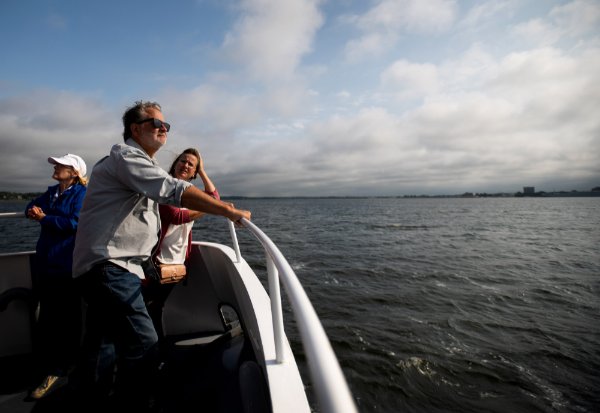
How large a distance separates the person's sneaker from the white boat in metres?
0.07

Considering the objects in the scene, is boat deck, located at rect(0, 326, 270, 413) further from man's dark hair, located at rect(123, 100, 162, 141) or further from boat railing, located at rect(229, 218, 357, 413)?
man's dark hair, located at rect(123, 100, 162, 141)

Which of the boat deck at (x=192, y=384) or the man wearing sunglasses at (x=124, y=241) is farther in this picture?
the boat deck at (x=192, y=384)

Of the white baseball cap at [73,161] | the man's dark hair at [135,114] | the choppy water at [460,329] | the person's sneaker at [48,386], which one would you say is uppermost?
the man's dark hair at [135,114]

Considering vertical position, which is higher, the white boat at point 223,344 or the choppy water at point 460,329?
the white boat at point 223,344

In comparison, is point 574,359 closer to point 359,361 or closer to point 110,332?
point 359,361

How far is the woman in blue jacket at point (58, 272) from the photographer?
2.77 metres

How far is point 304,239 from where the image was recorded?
18844 mm

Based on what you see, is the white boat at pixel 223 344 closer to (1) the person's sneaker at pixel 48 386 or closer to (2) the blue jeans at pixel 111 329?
(1) the person's sneaker at pixel 48 386

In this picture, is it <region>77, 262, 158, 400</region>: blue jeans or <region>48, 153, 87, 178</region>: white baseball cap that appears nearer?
<region>77, 262, 158, 400</region>: blue jeans

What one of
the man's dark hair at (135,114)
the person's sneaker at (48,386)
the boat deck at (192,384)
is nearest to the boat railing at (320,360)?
the boat deck at (192,384)

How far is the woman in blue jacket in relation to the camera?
2768 mm

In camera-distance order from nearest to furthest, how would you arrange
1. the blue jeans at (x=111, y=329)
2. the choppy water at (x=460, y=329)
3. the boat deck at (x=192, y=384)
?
1. the blue jeans at (x=111, y=329)
2. the boat deck at (x=192, y=384)
3. the choppy water at (x=460, y=329)

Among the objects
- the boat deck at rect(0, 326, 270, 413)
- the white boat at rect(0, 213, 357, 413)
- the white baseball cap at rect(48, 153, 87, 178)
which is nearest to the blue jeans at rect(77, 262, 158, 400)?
the boat deck at rect(0, 326, 270, 413)

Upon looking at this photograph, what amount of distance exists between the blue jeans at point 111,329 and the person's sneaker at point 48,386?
1.22 m
